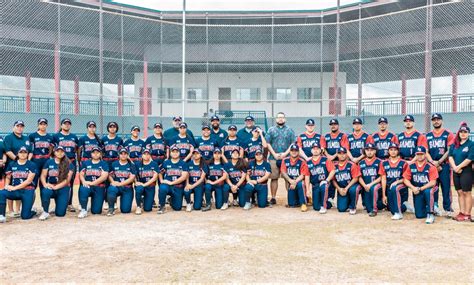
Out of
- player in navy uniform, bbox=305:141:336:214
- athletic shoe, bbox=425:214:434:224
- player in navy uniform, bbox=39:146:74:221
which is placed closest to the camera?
athletic shoe, bbox=425:214:434:224

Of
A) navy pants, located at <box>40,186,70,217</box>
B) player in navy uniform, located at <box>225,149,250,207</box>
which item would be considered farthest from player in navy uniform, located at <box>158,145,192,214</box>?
navy pants, located at <box>40,186,70,217</box>

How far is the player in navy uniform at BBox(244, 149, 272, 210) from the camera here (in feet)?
25.5

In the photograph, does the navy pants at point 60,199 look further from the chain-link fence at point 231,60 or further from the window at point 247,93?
the window at point 247,93

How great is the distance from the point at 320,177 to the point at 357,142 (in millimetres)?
992

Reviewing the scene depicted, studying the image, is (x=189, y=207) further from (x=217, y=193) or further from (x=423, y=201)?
(x=423, y=201)

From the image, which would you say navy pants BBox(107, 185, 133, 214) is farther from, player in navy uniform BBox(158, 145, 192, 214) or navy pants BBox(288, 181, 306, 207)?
navy pants BBox(288, 181, 306, 207)

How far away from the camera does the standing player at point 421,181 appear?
258 inches

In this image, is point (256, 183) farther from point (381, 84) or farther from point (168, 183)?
point (381, 84)

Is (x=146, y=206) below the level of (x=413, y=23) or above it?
below

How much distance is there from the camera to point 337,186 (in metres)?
7.39

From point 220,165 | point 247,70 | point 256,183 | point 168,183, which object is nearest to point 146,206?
point 168,183

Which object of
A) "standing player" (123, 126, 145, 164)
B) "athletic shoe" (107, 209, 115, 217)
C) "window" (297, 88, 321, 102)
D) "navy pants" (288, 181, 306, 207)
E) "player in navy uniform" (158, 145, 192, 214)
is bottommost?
"athletic shoe" (107, 209, 115, 217)

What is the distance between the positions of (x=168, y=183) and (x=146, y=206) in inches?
22.1

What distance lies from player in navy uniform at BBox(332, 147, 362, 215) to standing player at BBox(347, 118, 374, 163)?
11.1 inches
